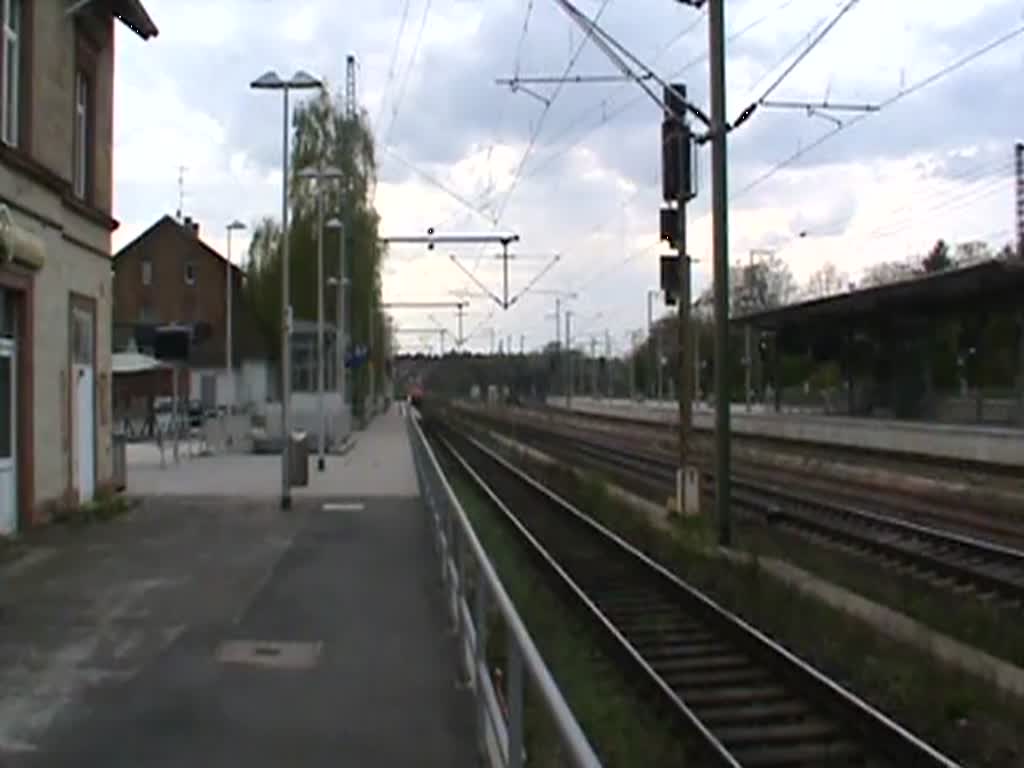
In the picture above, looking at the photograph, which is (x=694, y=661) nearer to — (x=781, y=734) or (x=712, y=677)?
(x=712, y=677)

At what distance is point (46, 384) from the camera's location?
17.6 metres

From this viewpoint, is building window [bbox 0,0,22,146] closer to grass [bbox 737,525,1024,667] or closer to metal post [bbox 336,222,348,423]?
grass [bbox 737,525,1024,667]

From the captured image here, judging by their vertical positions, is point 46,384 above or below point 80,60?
below

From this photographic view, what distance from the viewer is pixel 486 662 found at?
717 centimetres

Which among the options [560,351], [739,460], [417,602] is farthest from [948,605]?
[560,351]

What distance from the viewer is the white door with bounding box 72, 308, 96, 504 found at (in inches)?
764

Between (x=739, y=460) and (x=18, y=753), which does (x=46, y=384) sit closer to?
(x=18, y=753)

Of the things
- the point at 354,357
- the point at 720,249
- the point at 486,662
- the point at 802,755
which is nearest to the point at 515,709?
the point at 486,662

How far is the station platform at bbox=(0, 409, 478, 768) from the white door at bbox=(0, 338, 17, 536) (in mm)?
475

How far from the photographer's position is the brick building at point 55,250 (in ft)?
53.3

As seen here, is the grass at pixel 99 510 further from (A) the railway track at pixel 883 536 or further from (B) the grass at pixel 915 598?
(A) the railway track at pixel 883 536

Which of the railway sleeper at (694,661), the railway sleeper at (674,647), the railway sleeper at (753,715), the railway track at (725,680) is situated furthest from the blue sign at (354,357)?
the railway sleeper at (753,715)

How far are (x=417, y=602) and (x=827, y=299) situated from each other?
3149 centimetres

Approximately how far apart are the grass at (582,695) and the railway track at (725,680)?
0.50 feet
